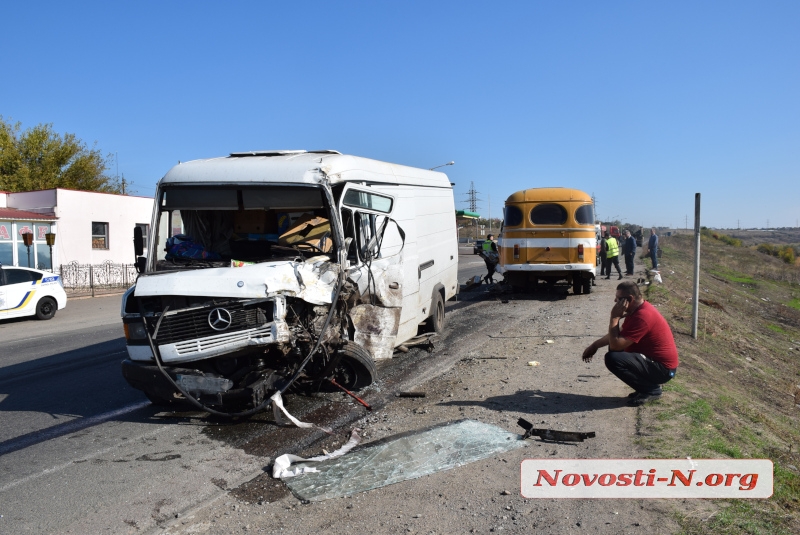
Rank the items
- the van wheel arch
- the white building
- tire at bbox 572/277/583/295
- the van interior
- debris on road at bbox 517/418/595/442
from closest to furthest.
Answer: debris on road at bbox 517/418/595/442 → the van interior → the van wheel arch → tire at bbox 572/277/583/295 → the white building

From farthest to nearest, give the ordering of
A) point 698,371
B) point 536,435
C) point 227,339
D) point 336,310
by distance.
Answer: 1. point 698,371
2. point 336,310
3. point 227,339
4. point 536,435

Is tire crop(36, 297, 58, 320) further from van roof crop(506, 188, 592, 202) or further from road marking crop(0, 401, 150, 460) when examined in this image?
van roof crop(506, 188, 592, 202)

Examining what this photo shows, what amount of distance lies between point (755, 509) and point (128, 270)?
1072 inches

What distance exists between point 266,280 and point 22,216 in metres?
22.0

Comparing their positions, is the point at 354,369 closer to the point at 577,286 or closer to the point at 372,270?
the point at 372,270

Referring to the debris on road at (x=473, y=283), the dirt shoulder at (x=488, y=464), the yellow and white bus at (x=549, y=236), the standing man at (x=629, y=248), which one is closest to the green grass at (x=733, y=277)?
the standing man at (x=629, y=248)

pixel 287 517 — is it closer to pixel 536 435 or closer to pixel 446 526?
pixel 446 526

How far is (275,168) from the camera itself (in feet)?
22.0

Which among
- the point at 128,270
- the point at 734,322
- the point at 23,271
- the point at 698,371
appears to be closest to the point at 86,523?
the point at 698,371

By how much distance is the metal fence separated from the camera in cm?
2497

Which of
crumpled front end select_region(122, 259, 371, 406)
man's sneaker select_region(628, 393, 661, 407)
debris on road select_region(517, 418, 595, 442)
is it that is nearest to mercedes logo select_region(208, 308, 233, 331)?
crumpled front end select_region(122, 259, 371, 406)

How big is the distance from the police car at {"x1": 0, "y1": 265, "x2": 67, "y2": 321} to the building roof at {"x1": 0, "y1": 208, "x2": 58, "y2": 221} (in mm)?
8325

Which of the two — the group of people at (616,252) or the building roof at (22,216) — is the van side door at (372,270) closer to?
the group of people at (616,252)

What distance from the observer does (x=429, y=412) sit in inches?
251
